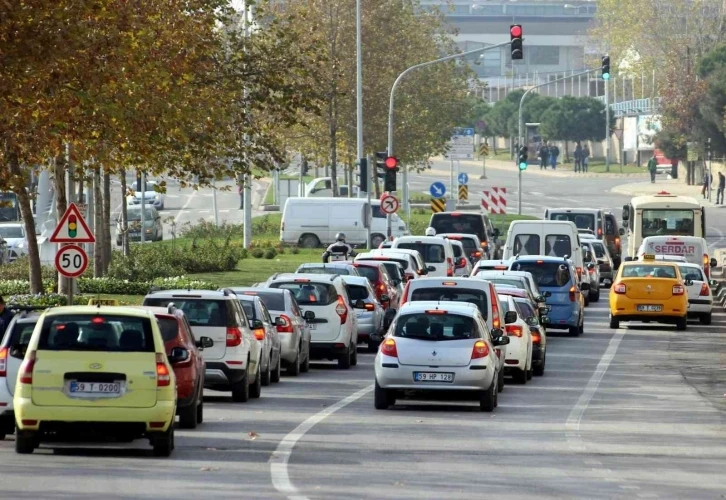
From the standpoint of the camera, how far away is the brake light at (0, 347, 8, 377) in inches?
687

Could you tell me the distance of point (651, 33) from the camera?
126m

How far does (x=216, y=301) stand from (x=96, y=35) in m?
5.61

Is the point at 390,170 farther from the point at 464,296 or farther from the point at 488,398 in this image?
the point at 488,398

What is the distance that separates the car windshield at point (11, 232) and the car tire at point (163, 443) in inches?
1961

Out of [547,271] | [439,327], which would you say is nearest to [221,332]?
[439,327]

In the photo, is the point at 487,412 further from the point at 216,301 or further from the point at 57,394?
the point at 57,394

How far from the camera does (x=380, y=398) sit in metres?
22.0

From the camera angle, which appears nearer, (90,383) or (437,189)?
(90,383)

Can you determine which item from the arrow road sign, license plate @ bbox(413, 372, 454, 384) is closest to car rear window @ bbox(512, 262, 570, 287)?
license plate @ bbox(413, 372, 454, 384)

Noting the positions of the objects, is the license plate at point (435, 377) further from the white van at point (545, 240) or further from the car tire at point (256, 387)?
the white van at point (545, 240)

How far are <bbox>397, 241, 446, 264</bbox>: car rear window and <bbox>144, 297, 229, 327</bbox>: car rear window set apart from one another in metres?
22.8

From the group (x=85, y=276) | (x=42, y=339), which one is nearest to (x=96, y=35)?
(x=42, y=339)

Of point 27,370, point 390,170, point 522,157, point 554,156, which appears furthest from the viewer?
point 554,156

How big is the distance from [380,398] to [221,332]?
2.20m
